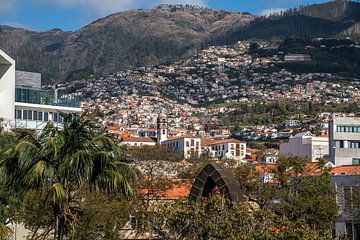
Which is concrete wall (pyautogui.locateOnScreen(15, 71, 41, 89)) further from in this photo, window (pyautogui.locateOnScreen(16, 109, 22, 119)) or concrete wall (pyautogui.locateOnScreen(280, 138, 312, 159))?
concrete wall (pyautogui.locateOnScreen(280, 138, 312, 159))

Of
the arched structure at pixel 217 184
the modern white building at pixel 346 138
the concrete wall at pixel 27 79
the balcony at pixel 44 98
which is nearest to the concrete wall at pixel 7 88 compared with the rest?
the balcony at pixel 44 98

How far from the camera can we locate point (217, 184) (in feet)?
88.6

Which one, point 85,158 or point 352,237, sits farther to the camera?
point 352,237

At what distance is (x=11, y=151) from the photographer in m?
20.6

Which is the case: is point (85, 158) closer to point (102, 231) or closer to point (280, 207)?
point (102, 231)

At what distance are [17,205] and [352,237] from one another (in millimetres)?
25346

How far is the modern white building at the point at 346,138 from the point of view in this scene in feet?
238

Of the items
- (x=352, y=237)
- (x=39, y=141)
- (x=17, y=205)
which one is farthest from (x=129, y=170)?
(x=352, y=237)

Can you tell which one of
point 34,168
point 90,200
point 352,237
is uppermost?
point 34,168

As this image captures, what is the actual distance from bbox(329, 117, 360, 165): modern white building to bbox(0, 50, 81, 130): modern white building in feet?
95.6

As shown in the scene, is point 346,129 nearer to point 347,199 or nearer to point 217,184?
point 347,199

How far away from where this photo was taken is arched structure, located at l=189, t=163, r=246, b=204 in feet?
85.4

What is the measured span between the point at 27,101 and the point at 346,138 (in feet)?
114

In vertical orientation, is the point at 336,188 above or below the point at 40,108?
below
